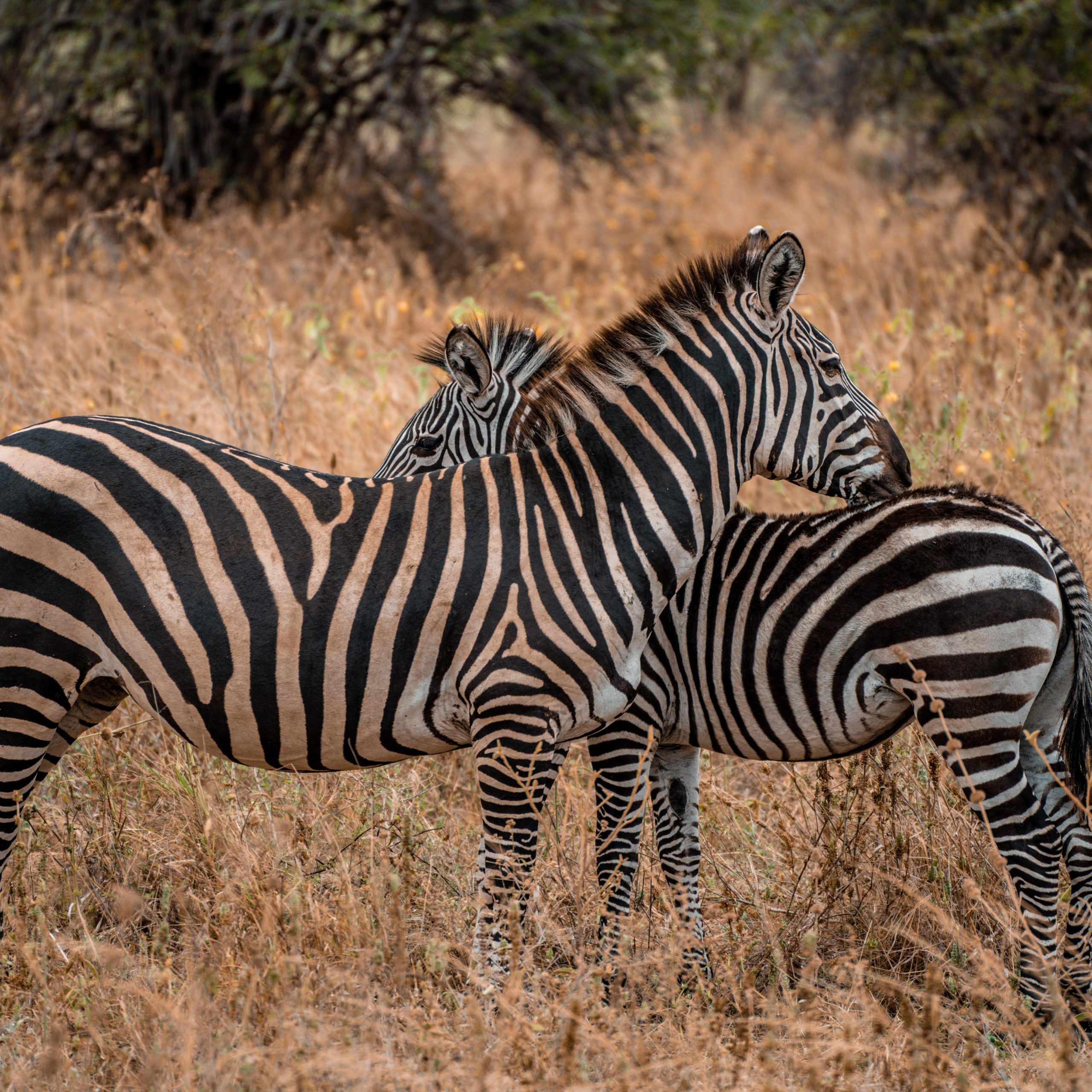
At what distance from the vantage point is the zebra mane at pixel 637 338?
3.32 m

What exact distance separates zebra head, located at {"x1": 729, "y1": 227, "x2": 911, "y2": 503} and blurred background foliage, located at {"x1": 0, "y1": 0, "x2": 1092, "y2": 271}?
7399mm

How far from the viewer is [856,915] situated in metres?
3.79

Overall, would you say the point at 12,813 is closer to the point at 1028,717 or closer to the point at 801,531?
the point at 801,531

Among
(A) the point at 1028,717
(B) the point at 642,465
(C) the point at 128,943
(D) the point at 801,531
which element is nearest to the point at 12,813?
(C) the point at 128,943

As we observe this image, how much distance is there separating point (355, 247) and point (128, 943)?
25.0ft

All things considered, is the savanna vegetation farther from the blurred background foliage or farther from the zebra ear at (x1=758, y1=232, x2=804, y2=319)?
the zebra ear at (x1=758, y1=232, x2=804, y2=319)

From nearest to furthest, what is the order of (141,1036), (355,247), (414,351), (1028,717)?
(141,1036)
(1028,717)
(414,351)
(355,247)

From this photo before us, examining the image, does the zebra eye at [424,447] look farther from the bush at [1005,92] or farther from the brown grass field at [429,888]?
the bush at [1005,92]

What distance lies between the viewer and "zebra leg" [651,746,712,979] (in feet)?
12.3

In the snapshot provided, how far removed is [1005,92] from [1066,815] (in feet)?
27.9

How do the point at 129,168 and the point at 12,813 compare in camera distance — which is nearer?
the point at 12,813

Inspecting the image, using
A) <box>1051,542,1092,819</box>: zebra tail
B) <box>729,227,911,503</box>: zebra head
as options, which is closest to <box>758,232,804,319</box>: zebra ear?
<box>729,227,911,503</box>: zebra head

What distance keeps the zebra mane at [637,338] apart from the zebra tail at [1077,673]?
4.00 feet

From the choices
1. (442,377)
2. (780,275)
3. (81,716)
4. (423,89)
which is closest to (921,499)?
(780,275)
